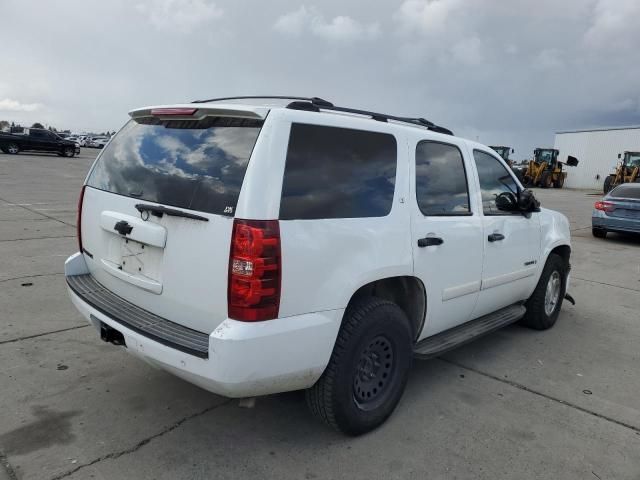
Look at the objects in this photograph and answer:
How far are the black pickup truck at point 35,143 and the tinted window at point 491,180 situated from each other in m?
33.7

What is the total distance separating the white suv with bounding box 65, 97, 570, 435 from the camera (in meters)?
2.36

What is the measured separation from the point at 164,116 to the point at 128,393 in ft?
6.05

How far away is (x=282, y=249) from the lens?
2.36 m

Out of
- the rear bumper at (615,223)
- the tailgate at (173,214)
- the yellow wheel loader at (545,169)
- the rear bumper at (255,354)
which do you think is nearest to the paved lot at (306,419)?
the rear bumper at (255,354)

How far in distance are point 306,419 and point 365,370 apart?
53 cm

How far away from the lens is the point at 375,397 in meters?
3.07

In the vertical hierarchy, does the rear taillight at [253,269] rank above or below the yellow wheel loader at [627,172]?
below

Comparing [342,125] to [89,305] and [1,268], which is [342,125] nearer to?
[89,305]

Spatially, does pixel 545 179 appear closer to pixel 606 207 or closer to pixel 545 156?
pixel 545 156

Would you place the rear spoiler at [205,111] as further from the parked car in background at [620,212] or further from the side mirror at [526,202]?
the parked car in background at [620,212]

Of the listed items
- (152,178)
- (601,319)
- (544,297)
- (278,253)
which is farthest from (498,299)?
(152,178)

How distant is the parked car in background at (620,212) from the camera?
11.0 m

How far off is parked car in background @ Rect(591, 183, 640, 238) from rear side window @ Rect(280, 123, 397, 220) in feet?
33.6

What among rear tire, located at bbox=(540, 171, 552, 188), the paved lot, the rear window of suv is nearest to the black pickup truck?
the paved lot
